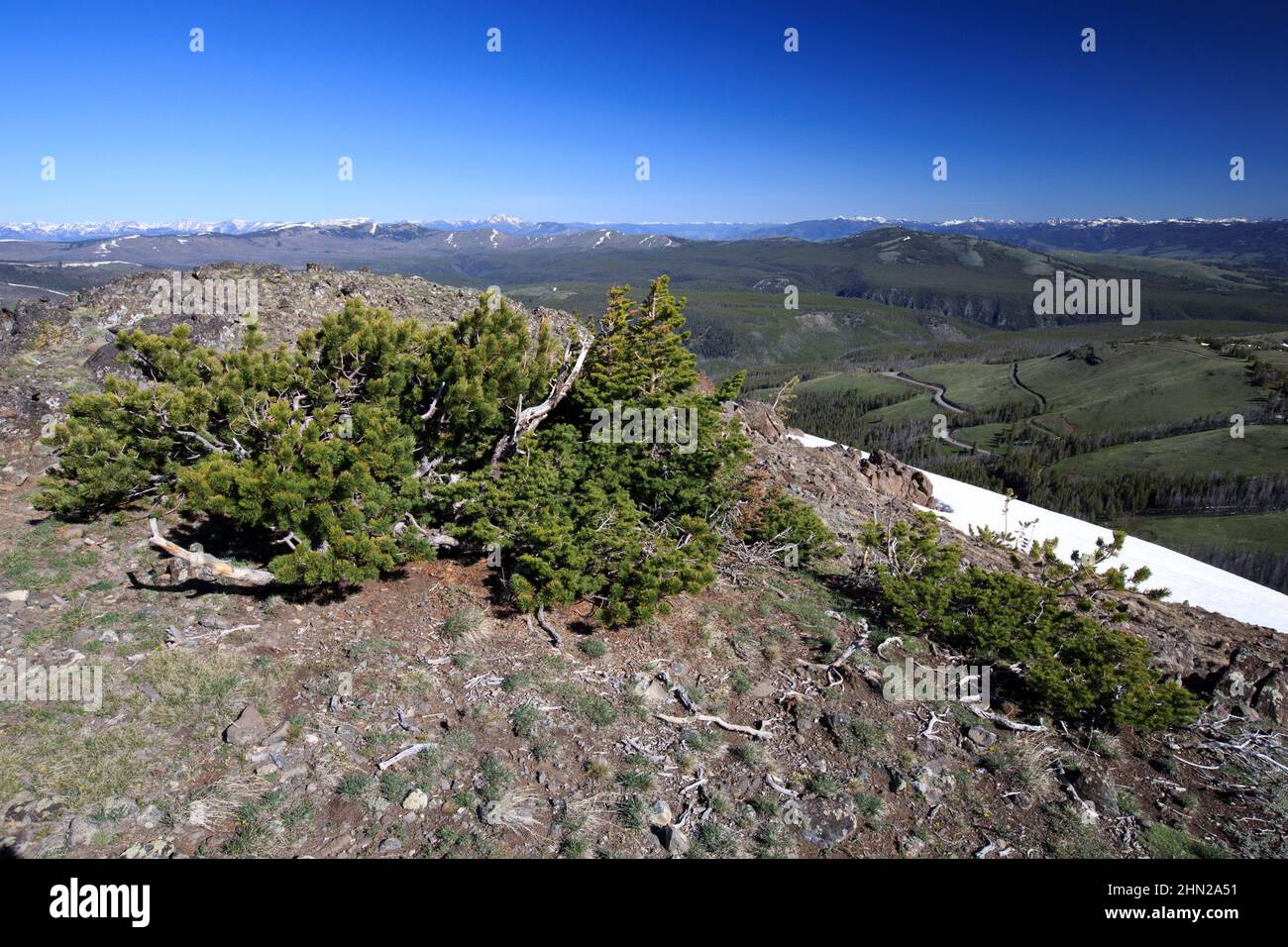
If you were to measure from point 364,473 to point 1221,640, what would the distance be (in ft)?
74.5

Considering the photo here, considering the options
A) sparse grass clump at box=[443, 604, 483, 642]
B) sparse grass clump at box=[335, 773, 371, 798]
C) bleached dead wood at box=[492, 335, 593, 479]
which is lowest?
sparse grass clump at box=[335, 773, 371, 798]

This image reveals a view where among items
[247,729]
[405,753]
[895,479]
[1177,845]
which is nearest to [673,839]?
[405,753]

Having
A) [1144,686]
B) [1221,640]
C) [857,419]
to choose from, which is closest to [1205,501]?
[857,419]

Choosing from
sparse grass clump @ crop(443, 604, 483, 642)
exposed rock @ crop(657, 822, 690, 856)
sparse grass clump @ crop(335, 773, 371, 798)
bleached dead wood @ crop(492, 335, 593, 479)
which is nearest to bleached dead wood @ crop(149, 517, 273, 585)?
sparse grass clump @ crop(443, 604, 483, 642)

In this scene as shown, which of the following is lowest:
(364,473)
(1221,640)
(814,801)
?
(1221,640)

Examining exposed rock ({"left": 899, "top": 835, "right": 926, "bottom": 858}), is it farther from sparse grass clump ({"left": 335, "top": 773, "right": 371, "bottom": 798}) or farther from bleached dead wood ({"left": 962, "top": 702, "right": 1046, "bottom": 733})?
sparse grass clump ({"left": 335, "top": 773, "right": 371, "bottom": 798})

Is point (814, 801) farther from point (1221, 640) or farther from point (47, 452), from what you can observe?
point (47, 452)

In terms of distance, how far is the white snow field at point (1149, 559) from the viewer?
30.0 meters

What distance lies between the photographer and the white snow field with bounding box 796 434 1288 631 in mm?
30000

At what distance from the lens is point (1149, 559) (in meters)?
35.7

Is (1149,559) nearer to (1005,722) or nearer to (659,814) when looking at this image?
(1005,722)

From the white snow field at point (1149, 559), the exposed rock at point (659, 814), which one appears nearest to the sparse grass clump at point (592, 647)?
the exposed rock at point (659, 814)

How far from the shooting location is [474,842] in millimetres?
7695
